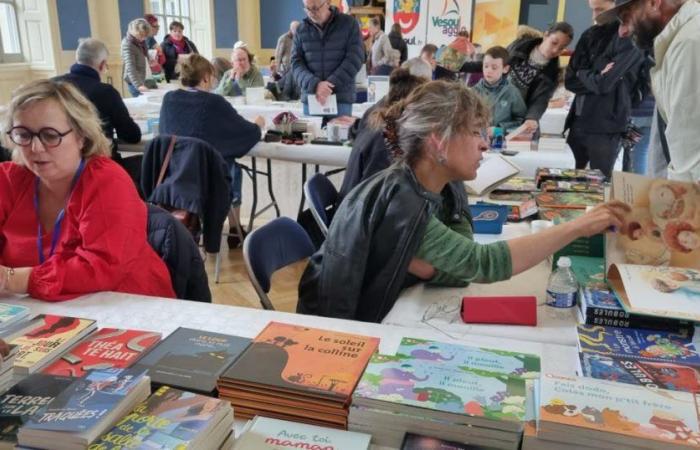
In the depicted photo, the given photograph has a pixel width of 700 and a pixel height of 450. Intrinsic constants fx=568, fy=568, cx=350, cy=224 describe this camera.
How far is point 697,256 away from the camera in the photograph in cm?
136

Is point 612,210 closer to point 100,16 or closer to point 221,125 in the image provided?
point 221,125

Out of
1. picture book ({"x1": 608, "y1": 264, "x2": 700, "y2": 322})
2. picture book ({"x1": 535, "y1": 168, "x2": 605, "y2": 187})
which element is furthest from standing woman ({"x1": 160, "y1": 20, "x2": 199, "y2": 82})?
picture book ({"x1": 608, "y1": 264, "x2": 700, "y2": 322})

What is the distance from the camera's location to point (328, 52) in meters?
4.05

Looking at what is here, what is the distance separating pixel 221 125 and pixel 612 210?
252cm

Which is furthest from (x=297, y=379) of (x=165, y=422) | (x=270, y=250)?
(x=270, y=250)

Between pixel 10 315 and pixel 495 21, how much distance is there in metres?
10.1

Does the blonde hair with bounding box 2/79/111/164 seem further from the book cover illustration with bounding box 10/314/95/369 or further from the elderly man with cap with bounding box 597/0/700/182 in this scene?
the elderly man with cap with bounding box 597/0/700/182

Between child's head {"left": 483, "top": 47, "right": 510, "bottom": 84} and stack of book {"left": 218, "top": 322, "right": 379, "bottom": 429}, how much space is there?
120 inches

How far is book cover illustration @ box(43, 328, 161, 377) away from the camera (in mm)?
970

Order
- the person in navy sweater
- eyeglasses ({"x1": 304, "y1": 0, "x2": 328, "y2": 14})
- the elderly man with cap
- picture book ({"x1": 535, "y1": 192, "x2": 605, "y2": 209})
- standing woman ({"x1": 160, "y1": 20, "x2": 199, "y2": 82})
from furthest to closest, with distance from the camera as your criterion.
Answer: standing woman ({"x1": 160, "y1": 20, "x2": 199, "y2": 82})
eyeglasses ({"x1": 304, "y1": 0, "x2": 328, "y2": 14})
the person in navy sweater
picture book ({"x1": 535, "y1": 192, "x2": 605, "y2": 209})
the elderly man with cap

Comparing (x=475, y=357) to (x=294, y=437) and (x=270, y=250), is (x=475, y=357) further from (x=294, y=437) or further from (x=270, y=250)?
(x=270, y=250)

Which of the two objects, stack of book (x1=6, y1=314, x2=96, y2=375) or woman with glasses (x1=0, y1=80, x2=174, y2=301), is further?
woman with glasses (x1=0, y1=80, x2=174, y2=301)

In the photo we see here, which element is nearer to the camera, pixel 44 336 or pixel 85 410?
pixel 85 410

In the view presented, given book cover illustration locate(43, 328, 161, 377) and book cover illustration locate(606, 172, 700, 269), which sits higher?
book cover illustration locate(606, 172, 700, 269)
